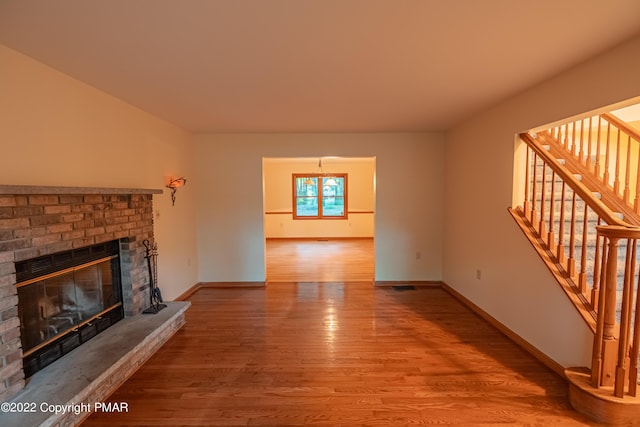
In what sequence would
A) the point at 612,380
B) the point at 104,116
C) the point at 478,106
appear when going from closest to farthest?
the point at 612,380, the point at 104,116, the point at 478,106

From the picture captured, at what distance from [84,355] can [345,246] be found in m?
6.14

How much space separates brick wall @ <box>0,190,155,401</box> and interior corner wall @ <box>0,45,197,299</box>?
16 cm

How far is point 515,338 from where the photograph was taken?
2.68m

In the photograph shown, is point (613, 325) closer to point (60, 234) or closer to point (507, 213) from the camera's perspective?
point (507, 213)

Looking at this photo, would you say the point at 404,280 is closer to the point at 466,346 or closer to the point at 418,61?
the point at 466,346

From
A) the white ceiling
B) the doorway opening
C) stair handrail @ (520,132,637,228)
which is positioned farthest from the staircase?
the doorway opening

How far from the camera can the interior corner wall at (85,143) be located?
179 centimetres

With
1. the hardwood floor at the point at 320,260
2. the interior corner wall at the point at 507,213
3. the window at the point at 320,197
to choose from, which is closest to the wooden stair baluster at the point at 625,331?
the interior corner wall at the point at 507,213

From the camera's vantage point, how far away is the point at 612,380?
177 centimetres

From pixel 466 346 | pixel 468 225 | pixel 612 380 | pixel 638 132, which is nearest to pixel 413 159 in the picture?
pixel 468 225

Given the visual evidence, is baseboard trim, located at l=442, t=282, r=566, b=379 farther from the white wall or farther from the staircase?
the white wall

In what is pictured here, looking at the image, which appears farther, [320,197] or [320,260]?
[320,197]

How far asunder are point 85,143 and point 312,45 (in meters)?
2.02

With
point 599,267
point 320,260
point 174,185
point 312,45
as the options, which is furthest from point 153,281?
point 599,267
